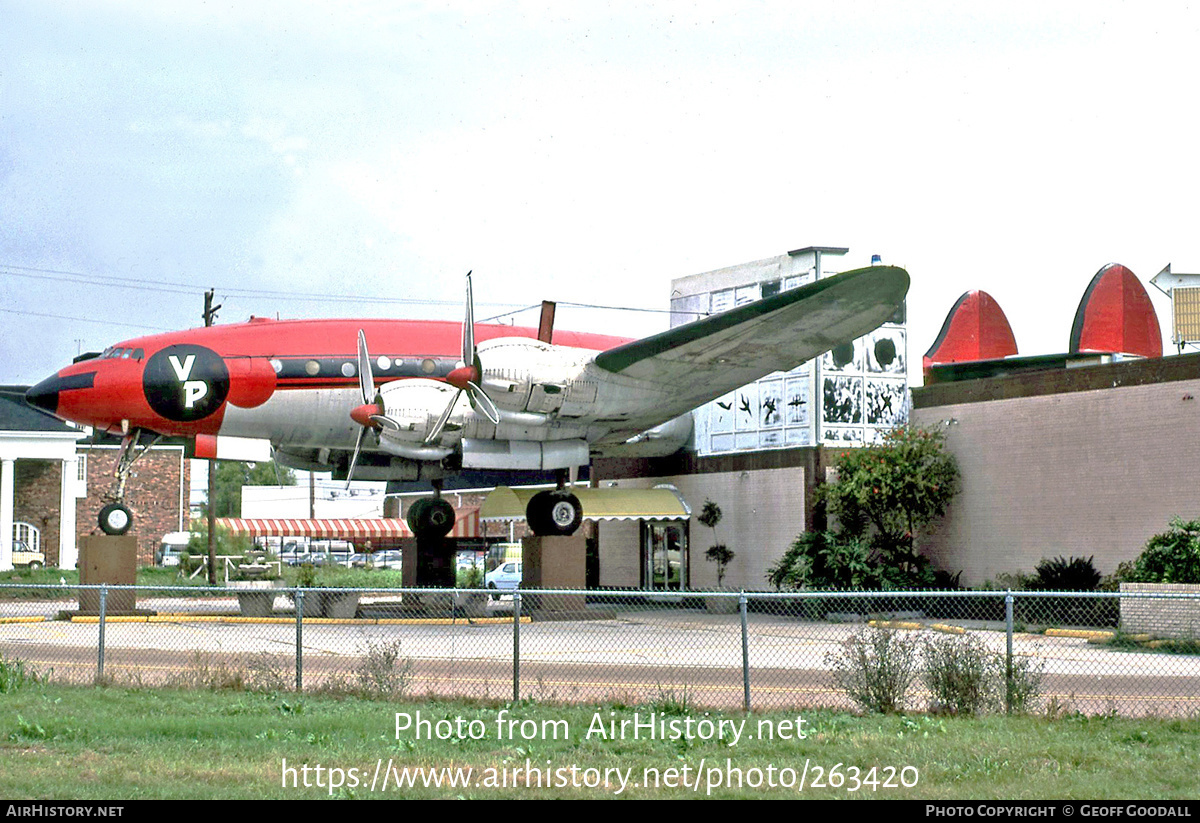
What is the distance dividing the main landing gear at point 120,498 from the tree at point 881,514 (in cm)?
1520

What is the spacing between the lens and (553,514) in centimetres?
2881

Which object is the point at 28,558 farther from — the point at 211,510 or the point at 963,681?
the point at 963,681

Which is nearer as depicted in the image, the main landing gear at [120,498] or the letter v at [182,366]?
the letter v at [182,366]

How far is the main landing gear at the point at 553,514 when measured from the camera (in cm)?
2880

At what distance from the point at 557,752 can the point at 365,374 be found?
1800 cm

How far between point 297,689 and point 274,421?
1560 cm

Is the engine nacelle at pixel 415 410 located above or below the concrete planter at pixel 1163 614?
above

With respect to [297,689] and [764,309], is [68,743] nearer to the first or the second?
[297,689]

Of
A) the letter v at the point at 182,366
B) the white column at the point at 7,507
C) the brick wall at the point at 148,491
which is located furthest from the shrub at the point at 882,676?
the brick wall at the point at 148,491

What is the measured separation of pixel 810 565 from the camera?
29500 millimetres

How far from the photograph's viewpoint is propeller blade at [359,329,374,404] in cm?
2784

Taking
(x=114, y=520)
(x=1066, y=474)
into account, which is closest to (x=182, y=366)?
(x=114, y=520)

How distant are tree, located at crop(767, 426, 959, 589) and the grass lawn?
16.5 metres

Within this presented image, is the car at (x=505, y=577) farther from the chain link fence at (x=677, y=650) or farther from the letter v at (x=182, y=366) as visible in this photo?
the letter v at (x=182, y=366)
